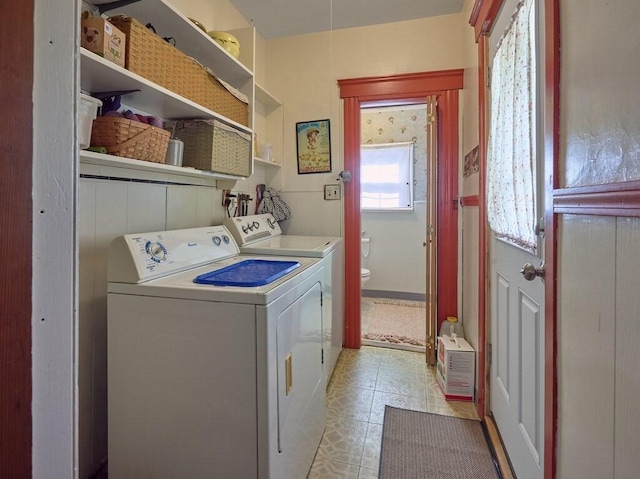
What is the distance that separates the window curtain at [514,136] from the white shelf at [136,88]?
135cm

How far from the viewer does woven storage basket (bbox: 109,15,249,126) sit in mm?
1180

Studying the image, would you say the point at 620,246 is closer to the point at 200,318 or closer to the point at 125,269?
the point at 200,318

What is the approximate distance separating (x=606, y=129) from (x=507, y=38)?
105 cm

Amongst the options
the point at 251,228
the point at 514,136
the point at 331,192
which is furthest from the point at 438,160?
the point at 251,228

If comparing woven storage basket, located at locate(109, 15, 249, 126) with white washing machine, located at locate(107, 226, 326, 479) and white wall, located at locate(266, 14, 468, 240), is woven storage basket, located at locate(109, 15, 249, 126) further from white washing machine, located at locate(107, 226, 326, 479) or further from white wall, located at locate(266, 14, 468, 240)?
white wall, located at locate(266, 14, 468, 240)

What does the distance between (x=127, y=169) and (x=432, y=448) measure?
195 cm

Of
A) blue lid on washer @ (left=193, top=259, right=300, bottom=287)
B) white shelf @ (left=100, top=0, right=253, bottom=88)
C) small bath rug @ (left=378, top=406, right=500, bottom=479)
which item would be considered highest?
white shelf @ (left=100, top=0, right=253, bottom=88)

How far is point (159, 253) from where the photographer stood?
1.26 m

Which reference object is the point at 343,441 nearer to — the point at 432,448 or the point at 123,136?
the point at 432,448

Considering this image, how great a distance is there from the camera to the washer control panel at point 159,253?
1.15 m

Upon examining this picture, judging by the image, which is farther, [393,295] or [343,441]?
[393,295]

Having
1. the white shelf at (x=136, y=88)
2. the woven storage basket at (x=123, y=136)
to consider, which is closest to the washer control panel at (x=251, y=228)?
the white shelf at (x=136, y=88)

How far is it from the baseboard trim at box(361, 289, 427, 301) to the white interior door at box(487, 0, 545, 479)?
7.40 feet

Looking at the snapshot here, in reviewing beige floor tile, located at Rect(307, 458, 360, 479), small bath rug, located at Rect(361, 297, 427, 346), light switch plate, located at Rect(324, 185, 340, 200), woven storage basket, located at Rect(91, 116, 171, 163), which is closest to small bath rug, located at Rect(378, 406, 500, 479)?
beige floor tile, located at Rect(307, 458, 360, 479)
